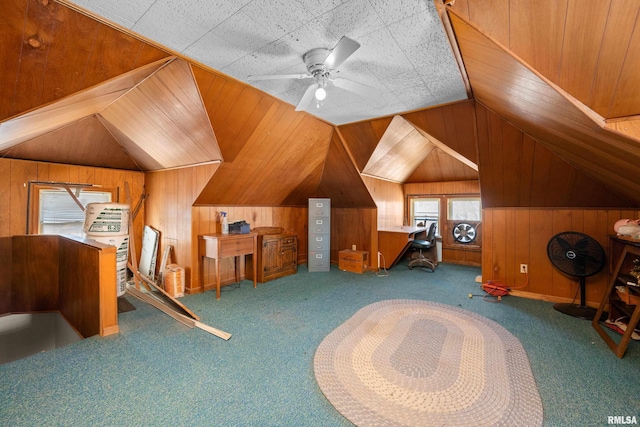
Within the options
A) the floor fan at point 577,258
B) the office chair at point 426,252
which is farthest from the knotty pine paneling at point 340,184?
the floor fan at point 577,258

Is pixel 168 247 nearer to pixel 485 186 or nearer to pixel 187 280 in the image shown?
pixel 187 280

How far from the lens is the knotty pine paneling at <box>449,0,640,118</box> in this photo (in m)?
1.13

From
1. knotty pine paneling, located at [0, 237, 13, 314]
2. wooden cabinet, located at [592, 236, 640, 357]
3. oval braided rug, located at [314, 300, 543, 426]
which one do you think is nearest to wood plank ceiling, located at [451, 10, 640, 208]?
wooden cabinet, located at [592, 236, 640, 357]

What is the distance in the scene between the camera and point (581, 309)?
3.21 m

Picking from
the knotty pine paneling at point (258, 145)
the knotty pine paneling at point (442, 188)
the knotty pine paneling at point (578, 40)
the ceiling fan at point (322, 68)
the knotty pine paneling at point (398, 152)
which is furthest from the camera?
the knotty pine paneling at point (442, 188)

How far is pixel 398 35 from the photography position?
6.29ft

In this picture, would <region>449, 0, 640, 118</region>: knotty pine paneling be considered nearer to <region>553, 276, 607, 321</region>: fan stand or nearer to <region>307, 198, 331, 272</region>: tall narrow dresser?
<region>553, 276, 607, 321</region>: fan stand

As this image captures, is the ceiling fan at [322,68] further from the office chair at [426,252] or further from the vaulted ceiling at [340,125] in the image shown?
the office chair at [426,252]

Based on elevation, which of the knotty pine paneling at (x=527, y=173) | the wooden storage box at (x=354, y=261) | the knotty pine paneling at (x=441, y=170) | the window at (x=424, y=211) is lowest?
the wooden storage box at (x=354, y=261)

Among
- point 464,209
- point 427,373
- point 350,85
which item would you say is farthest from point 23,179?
point 464,209

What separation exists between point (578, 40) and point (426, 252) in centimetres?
538

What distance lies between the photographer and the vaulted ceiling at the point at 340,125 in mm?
1399

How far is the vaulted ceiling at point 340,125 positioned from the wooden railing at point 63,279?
4.25 feet

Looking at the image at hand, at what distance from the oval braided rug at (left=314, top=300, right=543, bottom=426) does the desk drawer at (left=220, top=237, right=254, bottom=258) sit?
2.03 metres
